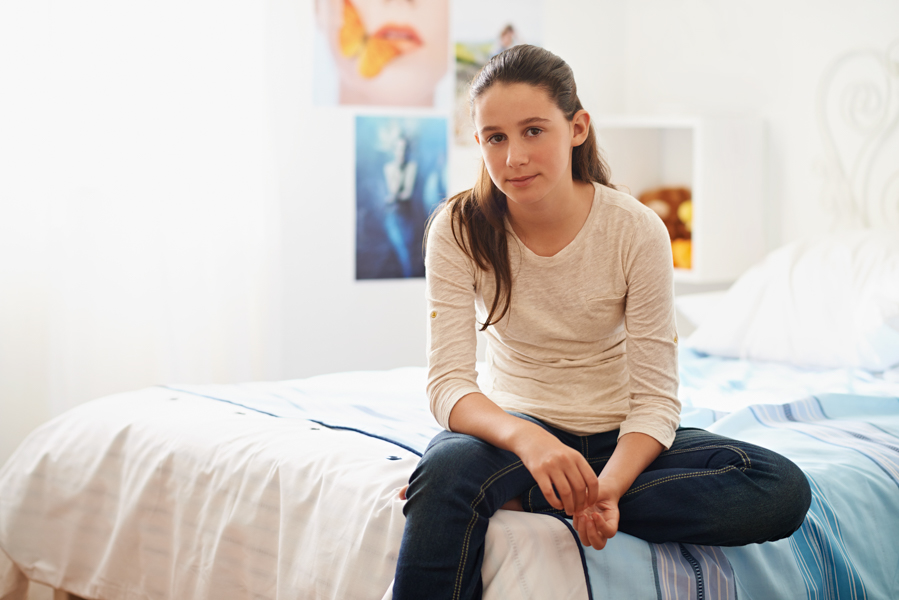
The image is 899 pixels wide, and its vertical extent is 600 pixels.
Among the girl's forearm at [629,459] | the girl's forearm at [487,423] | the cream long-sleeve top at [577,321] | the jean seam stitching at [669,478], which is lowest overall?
the jean seam stitching at [669,478]

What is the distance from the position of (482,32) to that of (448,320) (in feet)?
7.43

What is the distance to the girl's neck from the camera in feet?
4.41

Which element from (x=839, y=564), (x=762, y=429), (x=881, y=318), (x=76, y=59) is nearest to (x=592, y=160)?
(x=762, y=429)

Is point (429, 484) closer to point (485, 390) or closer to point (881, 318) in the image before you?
point (485, 390)

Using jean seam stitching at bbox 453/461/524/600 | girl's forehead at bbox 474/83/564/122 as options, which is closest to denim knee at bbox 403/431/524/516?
jean seam stitching at bbox 453/461/524/600

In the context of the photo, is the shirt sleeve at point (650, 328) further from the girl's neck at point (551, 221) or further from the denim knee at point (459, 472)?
the denim knee at point (459, 472)

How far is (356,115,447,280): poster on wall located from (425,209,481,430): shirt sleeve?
1833mm

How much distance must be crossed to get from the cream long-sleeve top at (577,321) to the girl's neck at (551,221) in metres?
0.02

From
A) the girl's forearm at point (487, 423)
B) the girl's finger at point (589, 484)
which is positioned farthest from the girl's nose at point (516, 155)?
the girl's finger at point (589, 484)

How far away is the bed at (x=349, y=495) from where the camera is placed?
1119 millimetres

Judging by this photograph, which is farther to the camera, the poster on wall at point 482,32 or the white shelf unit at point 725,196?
the poster on wall at point 482,32

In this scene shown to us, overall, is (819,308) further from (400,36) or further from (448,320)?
(400,36)

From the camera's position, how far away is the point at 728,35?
3.08 m

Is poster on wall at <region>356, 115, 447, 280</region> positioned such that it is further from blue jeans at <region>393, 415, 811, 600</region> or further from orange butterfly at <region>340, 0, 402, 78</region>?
blue jeans at <region>393, 415, 811, 600</region>
